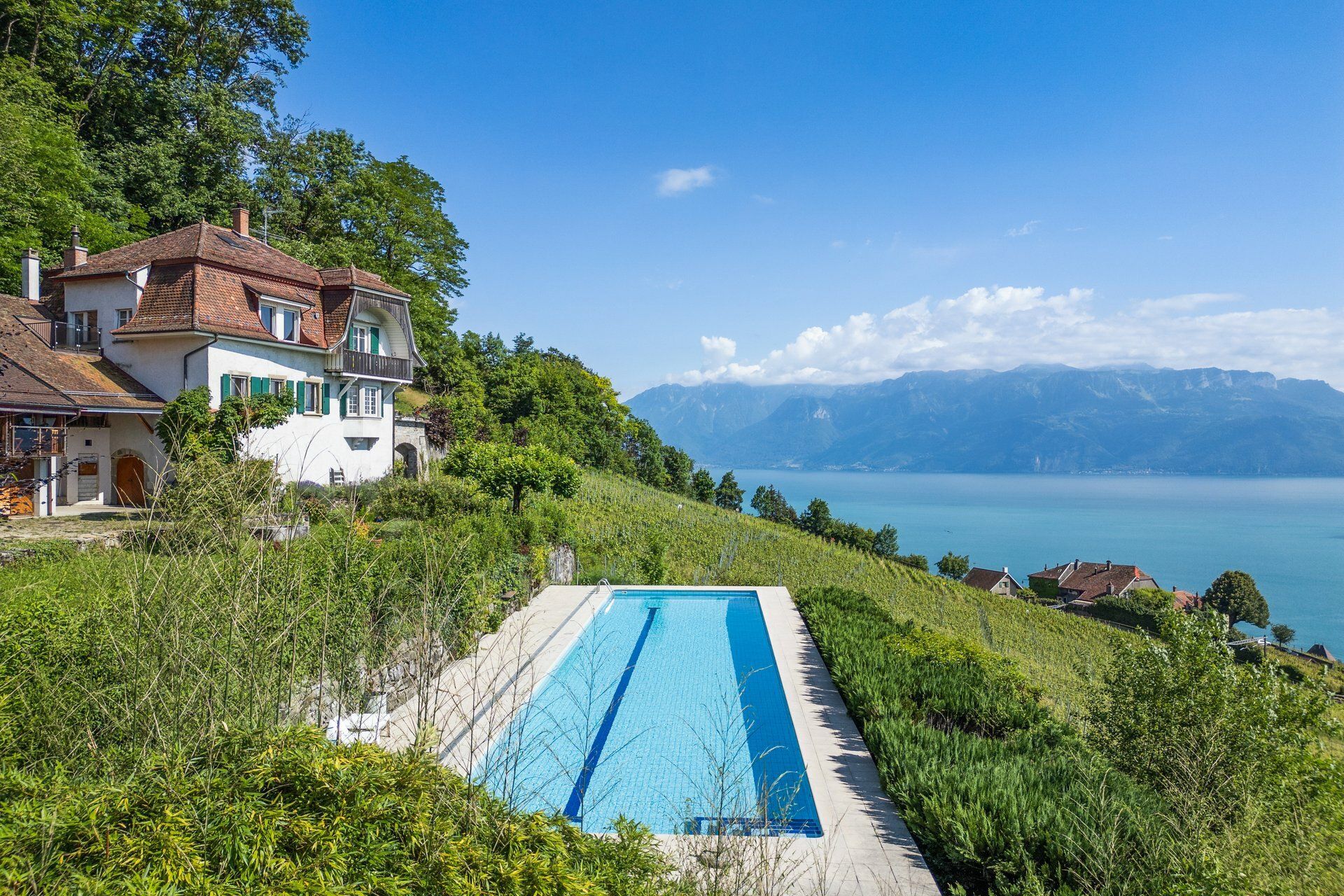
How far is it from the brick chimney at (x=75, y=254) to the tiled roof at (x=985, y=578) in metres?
57.2

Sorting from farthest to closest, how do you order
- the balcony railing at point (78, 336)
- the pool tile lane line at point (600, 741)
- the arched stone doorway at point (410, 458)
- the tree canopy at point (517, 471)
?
the arched stone doorway at point (410, 458) → the balcony railing at point (78, 336) → the tree canopy at point (517, 471) → the pool tile lane line at point (600, 741)

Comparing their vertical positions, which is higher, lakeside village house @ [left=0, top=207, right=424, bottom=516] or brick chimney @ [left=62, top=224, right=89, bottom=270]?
brick chimney @ [left=62, top=224, right=89, bottom=270]

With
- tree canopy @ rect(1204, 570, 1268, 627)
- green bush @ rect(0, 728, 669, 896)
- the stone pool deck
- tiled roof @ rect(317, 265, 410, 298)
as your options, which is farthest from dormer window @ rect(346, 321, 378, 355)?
tree canopy @ rect(1204, 570, 1268, 627)

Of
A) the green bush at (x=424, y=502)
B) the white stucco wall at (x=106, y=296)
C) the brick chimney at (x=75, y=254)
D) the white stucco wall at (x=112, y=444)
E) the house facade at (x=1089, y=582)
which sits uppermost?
the brick chimney at (x=75, y=254)

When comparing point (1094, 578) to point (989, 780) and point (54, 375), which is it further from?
point (54, 375)

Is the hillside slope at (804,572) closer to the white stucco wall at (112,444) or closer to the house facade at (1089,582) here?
the white stucco wall at (112,444)

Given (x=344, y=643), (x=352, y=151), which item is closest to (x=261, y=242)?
(x=352, y=151)

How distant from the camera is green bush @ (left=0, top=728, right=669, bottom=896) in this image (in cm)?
198

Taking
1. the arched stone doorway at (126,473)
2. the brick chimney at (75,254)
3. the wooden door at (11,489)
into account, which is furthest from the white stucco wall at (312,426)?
the wooden door at (11,489)

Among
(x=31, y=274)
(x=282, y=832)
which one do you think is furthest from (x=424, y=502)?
(x=31, y=274)

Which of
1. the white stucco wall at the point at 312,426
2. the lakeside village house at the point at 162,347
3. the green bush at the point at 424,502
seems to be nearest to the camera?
the green bush at the point at 424,502

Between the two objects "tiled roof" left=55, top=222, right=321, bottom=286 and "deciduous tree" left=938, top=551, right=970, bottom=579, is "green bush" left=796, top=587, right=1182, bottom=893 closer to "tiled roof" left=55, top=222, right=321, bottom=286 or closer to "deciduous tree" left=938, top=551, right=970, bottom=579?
"tiled roof" left=55, top=222, right=321, bottom=286

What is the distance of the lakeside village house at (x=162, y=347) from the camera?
15414 millimetres

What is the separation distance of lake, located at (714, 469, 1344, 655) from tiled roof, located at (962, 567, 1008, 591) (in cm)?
1957
